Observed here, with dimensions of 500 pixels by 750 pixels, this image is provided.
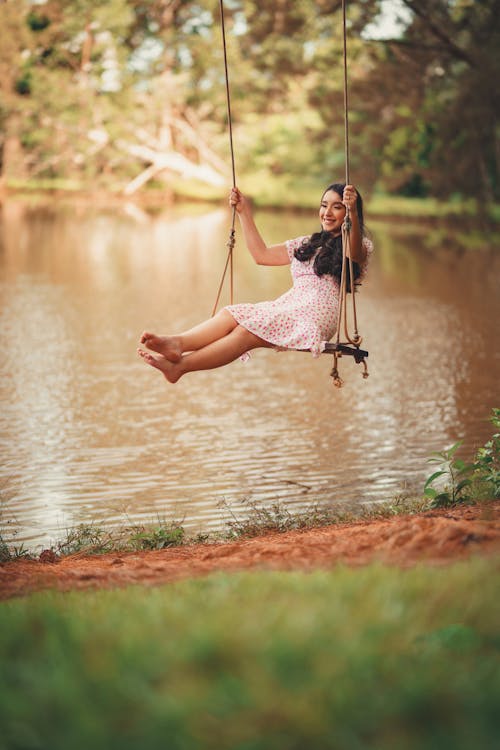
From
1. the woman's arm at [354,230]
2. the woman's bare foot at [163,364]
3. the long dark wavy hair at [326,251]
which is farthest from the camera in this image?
the long dark wavy hair at [326,251]

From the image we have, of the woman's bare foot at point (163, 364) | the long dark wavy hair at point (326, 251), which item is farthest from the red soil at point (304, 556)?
the long dark wavy hair at point (326, 251)

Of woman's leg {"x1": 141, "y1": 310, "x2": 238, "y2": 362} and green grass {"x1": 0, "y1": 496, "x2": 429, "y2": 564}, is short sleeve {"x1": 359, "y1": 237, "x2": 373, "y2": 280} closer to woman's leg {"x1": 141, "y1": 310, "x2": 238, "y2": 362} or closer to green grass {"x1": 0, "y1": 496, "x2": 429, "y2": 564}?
woman's leg {"x1": 141, "y1": 310, "x2": 238, "y2": 362}

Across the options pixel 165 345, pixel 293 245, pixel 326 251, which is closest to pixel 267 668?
pixel 165 345

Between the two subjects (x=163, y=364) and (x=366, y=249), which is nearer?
(x=163, y=364)

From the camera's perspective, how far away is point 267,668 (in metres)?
2.39

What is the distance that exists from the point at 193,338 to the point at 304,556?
68.2 inches

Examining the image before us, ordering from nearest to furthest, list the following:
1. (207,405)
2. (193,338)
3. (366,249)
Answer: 1. (193,338)
2. (366,249)
3. (207,405)

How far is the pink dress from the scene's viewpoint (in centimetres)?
561

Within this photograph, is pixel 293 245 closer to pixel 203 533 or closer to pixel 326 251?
pixel 326 251

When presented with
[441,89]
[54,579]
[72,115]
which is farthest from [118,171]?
[54,579]

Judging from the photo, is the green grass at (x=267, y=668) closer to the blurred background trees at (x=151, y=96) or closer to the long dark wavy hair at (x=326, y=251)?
the long dark wavy hair at (x=326, y=251)

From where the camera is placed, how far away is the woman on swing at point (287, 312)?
5512 millimetres

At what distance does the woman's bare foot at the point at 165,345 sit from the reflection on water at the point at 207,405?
3.49 feet

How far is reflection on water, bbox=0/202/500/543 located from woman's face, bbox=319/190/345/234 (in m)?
1.64
